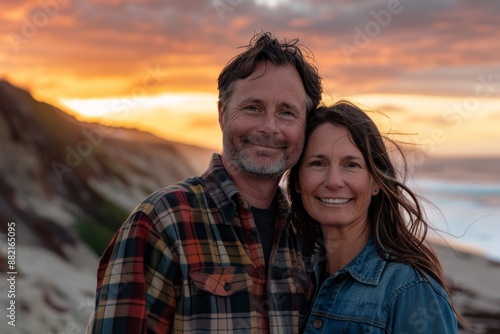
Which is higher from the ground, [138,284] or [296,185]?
[296,185]

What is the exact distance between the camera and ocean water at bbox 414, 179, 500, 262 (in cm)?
2688

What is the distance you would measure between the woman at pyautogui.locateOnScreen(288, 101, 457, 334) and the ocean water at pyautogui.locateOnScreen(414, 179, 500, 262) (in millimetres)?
14498

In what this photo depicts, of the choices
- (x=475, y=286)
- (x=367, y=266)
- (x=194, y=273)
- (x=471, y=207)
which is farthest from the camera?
(x=471, y=207)

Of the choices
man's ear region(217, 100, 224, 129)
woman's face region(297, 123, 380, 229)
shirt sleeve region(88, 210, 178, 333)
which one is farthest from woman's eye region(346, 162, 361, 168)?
shirt sleeve region(88, 210, 178, 333)

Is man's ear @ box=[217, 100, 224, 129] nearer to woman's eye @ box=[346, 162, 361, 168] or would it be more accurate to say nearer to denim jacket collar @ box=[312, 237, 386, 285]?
woman's eye @ box=[346, 162, 361, 168]

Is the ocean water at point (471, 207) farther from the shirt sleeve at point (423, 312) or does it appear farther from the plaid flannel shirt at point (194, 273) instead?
the shirt sleeve at point (423, 312)

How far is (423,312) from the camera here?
3.51 m

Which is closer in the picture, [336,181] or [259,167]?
[336,181]

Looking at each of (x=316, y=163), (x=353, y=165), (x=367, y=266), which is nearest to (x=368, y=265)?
(x=367, y=266)

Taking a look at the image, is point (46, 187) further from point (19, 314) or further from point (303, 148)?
point (303, 148)

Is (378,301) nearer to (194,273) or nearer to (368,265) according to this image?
(368,265)

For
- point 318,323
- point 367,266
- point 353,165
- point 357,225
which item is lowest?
point 318,323

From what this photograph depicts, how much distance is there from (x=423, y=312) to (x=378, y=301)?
11.1 inches

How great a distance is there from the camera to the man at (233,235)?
3750 millimetres
